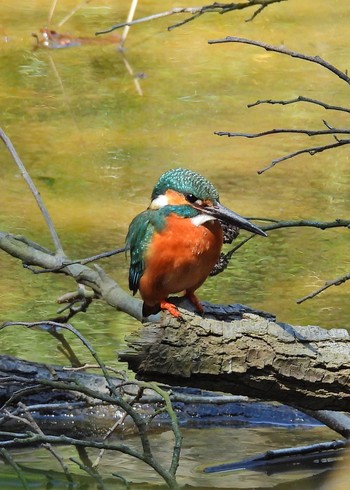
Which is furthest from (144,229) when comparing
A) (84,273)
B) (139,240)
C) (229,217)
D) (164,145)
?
(164,145)

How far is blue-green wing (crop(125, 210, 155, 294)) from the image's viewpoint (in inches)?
121

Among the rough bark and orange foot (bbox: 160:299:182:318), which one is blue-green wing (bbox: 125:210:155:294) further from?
the rough bark

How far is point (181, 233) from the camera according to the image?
298 cm

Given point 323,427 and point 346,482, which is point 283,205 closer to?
point 323,427

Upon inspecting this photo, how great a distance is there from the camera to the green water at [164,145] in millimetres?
4891

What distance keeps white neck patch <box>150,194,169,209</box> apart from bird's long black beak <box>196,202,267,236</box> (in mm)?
108

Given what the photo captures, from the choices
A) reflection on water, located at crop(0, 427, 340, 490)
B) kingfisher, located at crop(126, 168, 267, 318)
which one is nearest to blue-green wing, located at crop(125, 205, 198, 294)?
kingfisher, located at crop(126, 168, 267, 318)

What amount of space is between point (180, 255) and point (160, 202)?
18cm

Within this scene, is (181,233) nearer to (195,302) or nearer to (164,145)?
(195,302)

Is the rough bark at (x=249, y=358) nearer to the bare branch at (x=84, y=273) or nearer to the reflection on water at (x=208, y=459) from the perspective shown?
the reflection on water at (x=208, y=459)

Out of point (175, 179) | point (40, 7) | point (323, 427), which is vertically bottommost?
point (40, 7)

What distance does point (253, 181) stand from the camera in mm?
6215

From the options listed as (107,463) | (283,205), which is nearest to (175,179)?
(107,463)

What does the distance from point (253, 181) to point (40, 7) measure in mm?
4559
